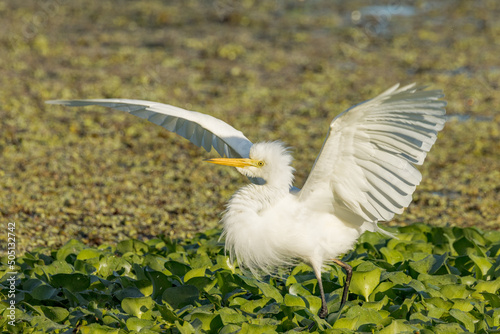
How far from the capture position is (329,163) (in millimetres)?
3598

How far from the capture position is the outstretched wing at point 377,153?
10.8ft

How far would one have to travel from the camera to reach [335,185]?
3.76 m

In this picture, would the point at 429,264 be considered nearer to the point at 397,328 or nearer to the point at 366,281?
the point at 366,281

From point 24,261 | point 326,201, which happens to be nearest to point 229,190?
point 24,261

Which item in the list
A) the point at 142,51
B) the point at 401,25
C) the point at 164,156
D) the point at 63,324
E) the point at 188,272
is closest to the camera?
the point at 63,324

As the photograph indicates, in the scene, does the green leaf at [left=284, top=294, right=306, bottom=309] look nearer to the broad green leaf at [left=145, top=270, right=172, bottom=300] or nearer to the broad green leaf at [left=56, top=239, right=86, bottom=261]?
the broad green leaf at [left=145, top=270, right=172, bottom=300]

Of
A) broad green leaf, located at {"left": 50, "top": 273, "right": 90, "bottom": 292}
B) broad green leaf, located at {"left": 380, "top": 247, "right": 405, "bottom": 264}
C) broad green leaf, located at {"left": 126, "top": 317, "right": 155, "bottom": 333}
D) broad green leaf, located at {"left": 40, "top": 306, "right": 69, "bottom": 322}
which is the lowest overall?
broad green leaf, located at {"left": 40, "top": 306, "right": 69, "bottom": 322}

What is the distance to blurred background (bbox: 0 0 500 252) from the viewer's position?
633 centimetres

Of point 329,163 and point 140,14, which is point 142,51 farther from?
point 329,163

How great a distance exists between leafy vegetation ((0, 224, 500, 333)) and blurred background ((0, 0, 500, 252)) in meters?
1.00

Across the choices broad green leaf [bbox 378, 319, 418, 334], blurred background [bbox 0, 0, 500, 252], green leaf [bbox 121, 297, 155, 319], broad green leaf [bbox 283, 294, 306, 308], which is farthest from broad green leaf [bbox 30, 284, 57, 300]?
broad green leaf [bbox 378, 319, 418, 334]

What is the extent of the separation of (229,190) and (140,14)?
9.33 m

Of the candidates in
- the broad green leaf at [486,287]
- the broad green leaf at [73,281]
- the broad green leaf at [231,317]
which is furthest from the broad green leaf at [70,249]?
the broad green leaf at [486,287]

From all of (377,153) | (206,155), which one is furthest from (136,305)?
(206,155)
